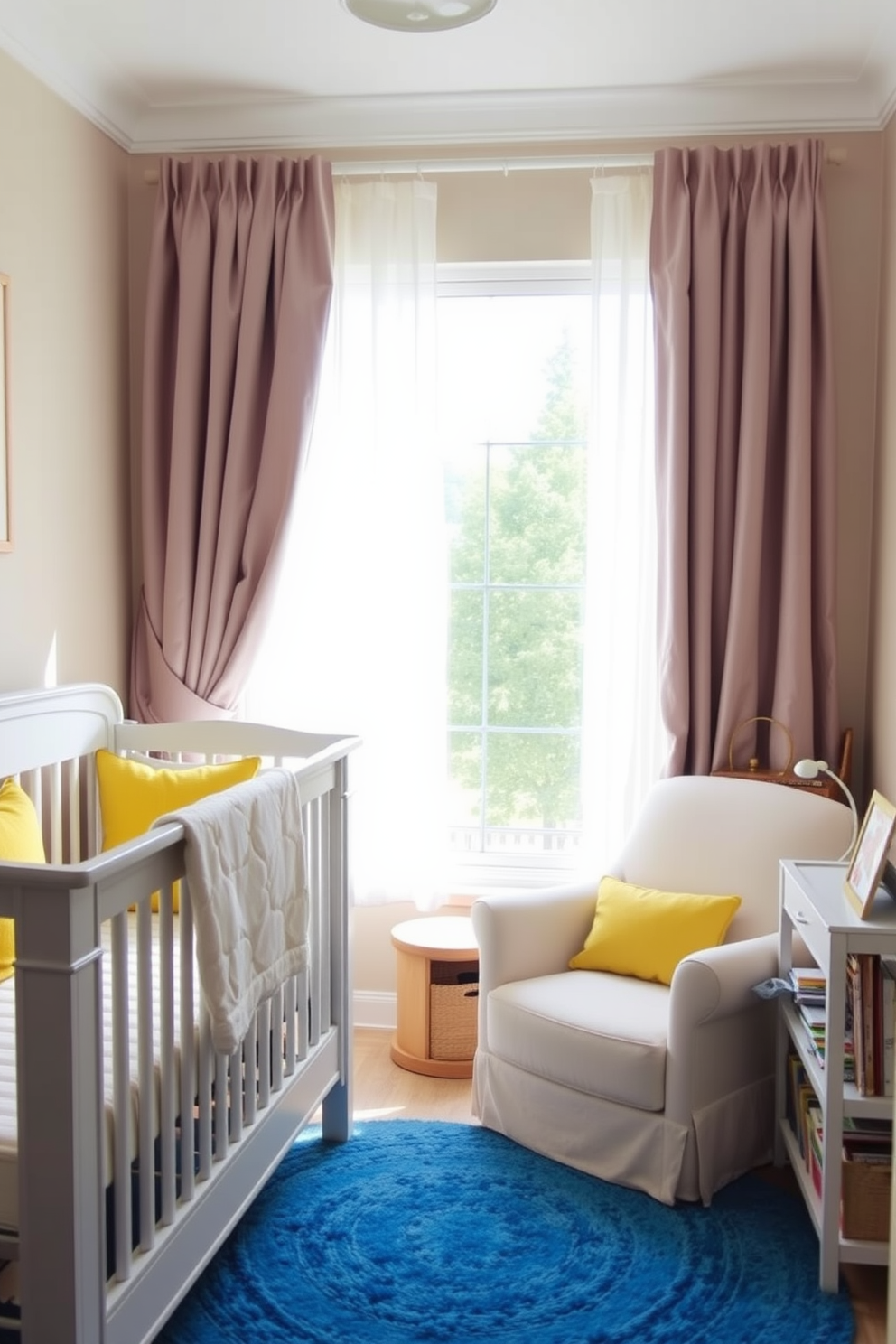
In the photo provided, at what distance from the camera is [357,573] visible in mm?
3236

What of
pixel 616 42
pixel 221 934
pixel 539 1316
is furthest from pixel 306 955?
pixel 616 42

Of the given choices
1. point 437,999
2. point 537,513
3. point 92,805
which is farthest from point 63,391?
point 437,999

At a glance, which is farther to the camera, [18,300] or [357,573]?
[357,573]

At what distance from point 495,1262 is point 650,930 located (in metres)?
0.80

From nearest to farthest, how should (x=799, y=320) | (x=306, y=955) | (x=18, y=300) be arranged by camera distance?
1. (x=306, y=955)
2. (x=18, y=300)
3. (x=799, y=320)

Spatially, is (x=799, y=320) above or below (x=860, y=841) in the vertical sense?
above

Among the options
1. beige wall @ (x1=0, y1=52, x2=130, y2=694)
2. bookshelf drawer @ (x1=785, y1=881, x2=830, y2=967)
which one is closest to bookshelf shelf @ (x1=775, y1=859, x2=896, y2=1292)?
bookshelf drawer @ (x1=785, y1=881, x2=830, y2=967)

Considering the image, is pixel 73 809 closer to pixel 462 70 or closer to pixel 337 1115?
pixel 337 1115

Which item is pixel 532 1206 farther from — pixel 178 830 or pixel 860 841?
pixel 178 830

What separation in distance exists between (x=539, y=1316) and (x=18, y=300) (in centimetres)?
241

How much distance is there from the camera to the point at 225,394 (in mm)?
3156

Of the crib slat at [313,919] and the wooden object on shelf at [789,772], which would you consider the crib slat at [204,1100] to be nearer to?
the crib slat at [313,919]

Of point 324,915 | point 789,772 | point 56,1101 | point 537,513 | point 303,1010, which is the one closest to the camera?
point 56,1101

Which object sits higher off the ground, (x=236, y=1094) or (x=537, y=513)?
(x=537, y=513)
